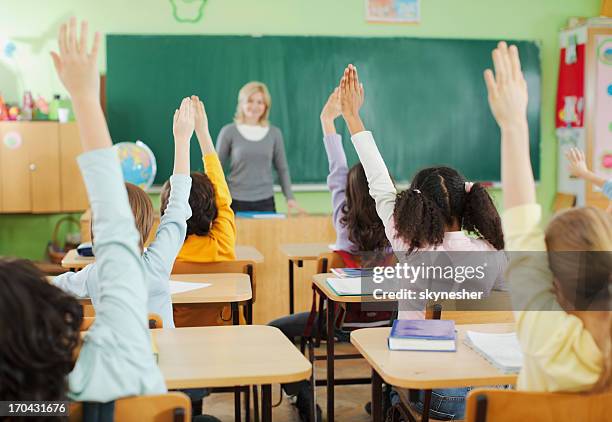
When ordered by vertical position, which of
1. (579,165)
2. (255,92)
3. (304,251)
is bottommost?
(304,251)

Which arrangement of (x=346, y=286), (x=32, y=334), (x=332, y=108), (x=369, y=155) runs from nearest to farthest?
(x=32, y=334) → (x=369, y=155) → (x=346, y=286) → (x=332, y=108)

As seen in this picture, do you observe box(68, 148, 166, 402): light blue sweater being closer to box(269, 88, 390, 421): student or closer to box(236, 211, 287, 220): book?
box(269, 88, 390, 421): student

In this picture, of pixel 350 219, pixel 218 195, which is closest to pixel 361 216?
pixel 350 219

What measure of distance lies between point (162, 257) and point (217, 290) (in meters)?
0.54

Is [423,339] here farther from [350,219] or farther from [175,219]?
[350,219]

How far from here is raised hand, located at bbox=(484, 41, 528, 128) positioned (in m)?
1.40

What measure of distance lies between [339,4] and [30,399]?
547 centimetres

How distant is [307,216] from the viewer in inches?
200

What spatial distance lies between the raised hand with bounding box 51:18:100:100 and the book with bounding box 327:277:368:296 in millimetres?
1608

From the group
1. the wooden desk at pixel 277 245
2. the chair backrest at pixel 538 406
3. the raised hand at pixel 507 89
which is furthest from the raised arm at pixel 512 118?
the wooden desk at pixel 277 245

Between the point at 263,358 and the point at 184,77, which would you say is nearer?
the point at 263,358

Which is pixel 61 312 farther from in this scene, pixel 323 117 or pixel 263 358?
pixel 323 117

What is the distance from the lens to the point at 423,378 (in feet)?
5.61

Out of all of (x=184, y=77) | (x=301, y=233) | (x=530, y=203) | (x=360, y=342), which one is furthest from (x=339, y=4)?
(x=530, y=203)
